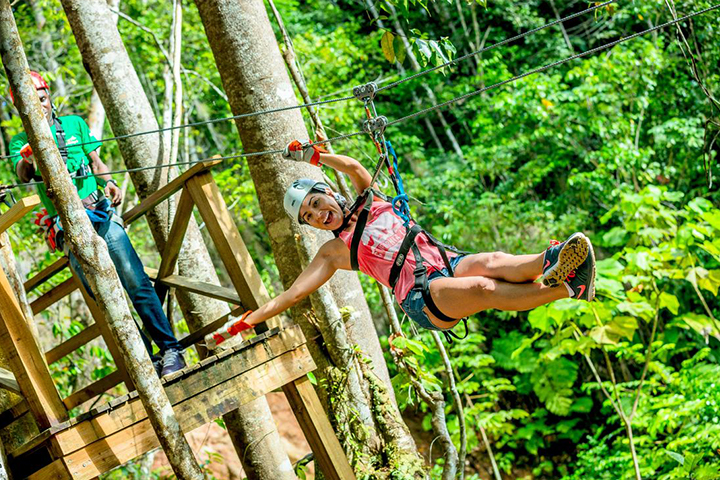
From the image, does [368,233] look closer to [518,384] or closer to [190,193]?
[190,193]

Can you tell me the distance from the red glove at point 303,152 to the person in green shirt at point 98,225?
0.94 meters

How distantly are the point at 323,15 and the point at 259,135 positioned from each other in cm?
1126

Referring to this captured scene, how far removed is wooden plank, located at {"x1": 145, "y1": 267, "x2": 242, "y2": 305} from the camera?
3.79m

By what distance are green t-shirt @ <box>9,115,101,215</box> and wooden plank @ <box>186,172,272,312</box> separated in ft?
1.71

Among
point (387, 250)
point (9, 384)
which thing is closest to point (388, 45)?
point (387, 250)

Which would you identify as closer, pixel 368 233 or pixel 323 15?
pixel 368 233

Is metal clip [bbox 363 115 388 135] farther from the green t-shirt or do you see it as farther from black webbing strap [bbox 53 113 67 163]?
black webbing strap [bbox 53 113 67 163]

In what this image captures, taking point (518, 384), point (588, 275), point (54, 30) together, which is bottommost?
point (518, 384)

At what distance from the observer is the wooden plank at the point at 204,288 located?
379 centimetres

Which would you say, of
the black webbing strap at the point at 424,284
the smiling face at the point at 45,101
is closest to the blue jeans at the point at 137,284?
the smiling face at the point at 45,101

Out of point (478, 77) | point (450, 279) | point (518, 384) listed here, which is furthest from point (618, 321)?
point (478, 77)

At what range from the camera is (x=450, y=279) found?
304 centimetres

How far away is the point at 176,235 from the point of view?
3.92m

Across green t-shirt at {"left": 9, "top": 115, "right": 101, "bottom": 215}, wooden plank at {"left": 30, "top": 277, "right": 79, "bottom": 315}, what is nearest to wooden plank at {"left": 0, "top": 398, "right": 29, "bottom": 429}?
wooden plank at {"left": 30, "top": 277, "right": 79, "bottom": 315}
